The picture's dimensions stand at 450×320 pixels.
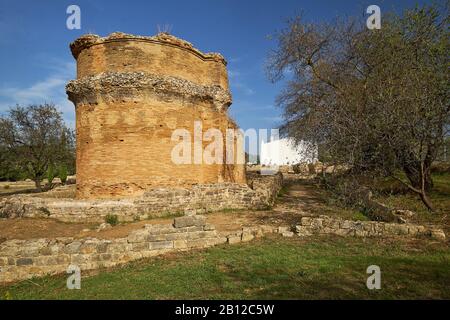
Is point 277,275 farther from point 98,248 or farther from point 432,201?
point 432,201

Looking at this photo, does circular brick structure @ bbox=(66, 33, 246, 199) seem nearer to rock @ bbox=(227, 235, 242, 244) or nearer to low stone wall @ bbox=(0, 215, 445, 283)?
low stone wall @ bbox=(0, 215, 445, 283)

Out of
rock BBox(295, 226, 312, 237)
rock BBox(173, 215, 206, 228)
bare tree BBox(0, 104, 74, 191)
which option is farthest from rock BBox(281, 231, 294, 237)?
bare tree BBox(0, 104, 74, 191)

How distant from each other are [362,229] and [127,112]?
1054cm

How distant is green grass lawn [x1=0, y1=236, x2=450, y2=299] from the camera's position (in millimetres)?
4801

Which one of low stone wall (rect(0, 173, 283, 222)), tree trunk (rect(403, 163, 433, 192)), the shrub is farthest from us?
low stone wall (rect(0, 173, 283, 222))

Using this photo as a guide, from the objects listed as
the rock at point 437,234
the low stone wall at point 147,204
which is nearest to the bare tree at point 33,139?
the low stone wall at point 147,204

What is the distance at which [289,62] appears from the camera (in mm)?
17484

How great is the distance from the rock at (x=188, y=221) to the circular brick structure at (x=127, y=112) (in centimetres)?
567

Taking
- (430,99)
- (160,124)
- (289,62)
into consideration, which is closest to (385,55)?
(430,99)

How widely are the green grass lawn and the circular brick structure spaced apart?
6.66m

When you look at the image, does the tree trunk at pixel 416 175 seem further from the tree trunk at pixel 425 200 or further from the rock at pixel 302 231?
the rock at pixel 302 231

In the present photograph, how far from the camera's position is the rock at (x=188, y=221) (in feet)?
26.1

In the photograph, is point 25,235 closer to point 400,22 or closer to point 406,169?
point 406,169
